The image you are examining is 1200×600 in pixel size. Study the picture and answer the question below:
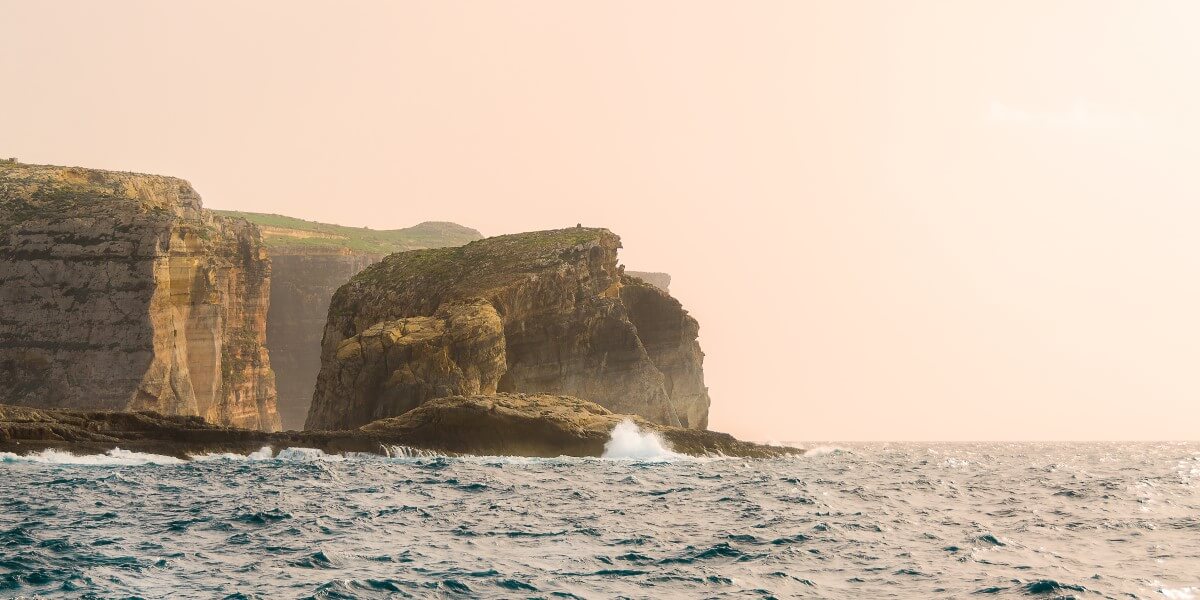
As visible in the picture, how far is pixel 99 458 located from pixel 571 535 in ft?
99.1

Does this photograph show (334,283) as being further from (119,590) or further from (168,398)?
(119,590)

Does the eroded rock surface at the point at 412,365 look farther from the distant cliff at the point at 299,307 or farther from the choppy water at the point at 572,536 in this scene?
the distant cliff at the point at 299,307

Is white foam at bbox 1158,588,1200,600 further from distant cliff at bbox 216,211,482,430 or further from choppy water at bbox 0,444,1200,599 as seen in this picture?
distant cliff at bbox 216,211,482,430

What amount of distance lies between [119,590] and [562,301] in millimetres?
60010

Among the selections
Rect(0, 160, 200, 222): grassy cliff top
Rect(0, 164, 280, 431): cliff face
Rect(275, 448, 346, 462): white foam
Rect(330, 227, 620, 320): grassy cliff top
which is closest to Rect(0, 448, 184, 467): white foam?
Rect(275, 448, 346, 462): white foam

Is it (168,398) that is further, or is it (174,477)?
(168,398)

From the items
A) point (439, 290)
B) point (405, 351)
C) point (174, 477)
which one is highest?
point (439, 290)

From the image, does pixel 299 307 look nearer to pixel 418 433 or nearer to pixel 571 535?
pixel 418 433

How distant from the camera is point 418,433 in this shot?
5588cm

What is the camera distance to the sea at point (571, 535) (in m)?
18.9

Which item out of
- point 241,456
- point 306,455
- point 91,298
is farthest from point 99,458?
point 91,298

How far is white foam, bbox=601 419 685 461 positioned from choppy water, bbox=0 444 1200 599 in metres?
14.8

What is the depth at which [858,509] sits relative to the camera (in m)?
31.9

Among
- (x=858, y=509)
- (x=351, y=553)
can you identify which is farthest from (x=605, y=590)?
(x=858, y=509)
